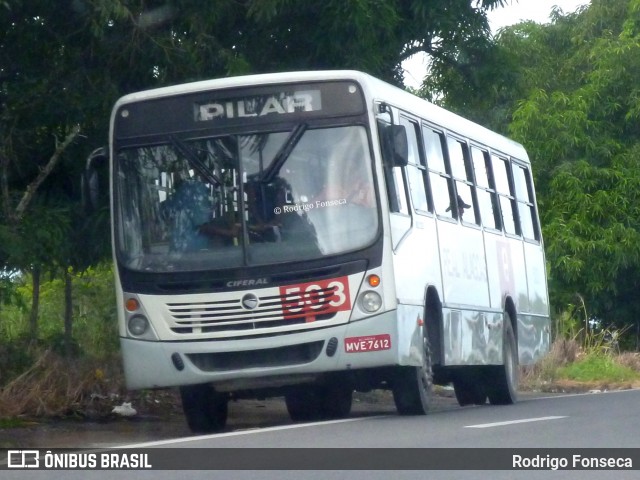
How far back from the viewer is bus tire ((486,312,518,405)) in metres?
16.6

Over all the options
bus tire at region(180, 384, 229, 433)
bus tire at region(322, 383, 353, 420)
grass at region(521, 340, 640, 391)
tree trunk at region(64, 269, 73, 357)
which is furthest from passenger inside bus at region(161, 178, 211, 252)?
grass at region(521, 340, 640, 391)

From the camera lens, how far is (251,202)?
12.4 m

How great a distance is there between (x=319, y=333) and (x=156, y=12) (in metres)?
4.08

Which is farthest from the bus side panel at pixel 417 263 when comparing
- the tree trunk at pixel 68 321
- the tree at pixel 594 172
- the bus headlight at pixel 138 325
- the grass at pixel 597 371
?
the tree at pixel 594 172

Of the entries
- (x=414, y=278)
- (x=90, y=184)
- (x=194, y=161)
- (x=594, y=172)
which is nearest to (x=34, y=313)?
(x=90, y=184)

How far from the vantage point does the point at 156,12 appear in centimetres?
1437

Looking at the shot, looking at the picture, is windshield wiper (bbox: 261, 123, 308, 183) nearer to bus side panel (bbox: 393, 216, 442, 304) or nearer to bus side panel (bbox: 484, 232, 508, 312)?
bus side panel (bbox: 393, 216, 442, 304)

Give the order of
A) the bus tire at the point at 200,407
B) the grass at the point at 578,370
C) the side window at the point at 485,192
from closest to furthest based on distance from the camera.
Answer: the bus tire at the point at 200,407 → the side window at the point at 485,192 → the grass at the point at 578,370

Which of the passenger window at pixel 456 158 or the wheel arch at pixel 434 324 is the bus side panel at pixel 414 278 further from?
the passenger window at pixel 456 158

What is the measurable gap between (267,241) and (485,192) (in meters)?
4.66

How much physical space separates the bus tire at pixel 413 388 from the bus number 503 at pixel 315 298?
112 centimetres

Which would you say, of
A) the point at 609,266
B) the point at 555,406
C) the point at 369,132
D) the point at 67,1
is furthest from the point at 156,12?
the point at 609,266

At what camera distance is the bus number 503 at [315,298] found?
39.8 feet

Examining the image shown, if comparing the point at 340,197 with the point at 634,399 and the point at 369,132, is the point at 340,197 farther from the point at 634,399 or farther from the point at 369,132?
the point at 634,399
